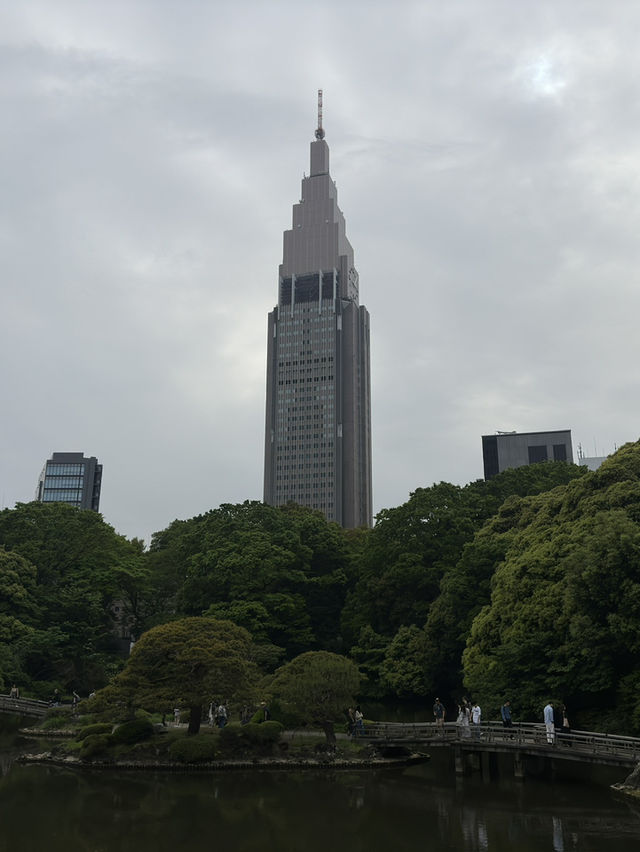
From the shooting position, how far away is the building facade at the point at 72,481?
128 metres

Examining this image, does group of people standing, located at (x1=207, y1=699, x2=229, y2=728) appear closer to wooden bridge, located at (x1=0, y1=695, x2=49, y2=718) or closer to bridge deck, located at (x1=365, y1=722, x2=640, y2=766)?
bridge deck, located at (x1=365, y1=722, x2=640, y2=766)

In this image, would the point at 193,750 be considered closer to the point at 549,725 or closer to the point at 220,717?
the point at 220,717

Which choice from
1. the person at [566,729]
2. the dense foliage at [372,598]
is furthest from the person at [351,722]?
the person at [566,729]

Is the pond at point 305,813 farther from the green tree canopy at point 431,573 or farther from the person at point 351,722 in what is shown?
the green tree canopy at point 431,573

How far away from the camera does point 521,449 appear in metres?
102

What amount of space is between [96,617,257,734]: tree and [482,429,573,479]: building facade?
75748 millimetres

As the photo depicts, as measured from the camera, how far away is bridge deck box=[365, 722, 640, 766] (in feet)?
74.6

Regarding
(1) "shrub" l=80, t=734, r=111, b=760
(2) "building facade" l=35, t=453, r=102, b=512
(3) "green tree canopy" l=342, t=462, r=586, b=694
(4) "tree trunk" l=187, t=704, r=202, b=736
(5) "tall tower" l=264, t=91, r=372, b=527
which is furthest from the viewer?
(2) "building facade" l=35, t=453, r=102, b=512

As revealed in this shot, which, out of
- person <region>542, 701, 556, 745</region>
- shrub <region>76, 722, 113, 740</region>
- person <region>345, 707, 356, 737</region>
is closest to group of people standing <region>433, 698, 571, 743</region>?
person <region>542, 701, 556, 745</region>

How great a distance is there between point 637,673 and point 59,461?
12093 cm

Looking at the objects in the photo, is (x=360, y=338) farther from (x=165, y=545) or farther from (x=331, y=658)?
(x=331, y=658)

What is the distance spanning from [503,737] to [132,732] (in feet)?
48.5

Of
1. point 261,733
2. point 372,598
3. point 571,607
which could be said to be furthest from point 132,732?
point 372,598

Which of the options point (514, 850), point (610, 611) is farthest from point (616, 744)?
point (514, 850)
